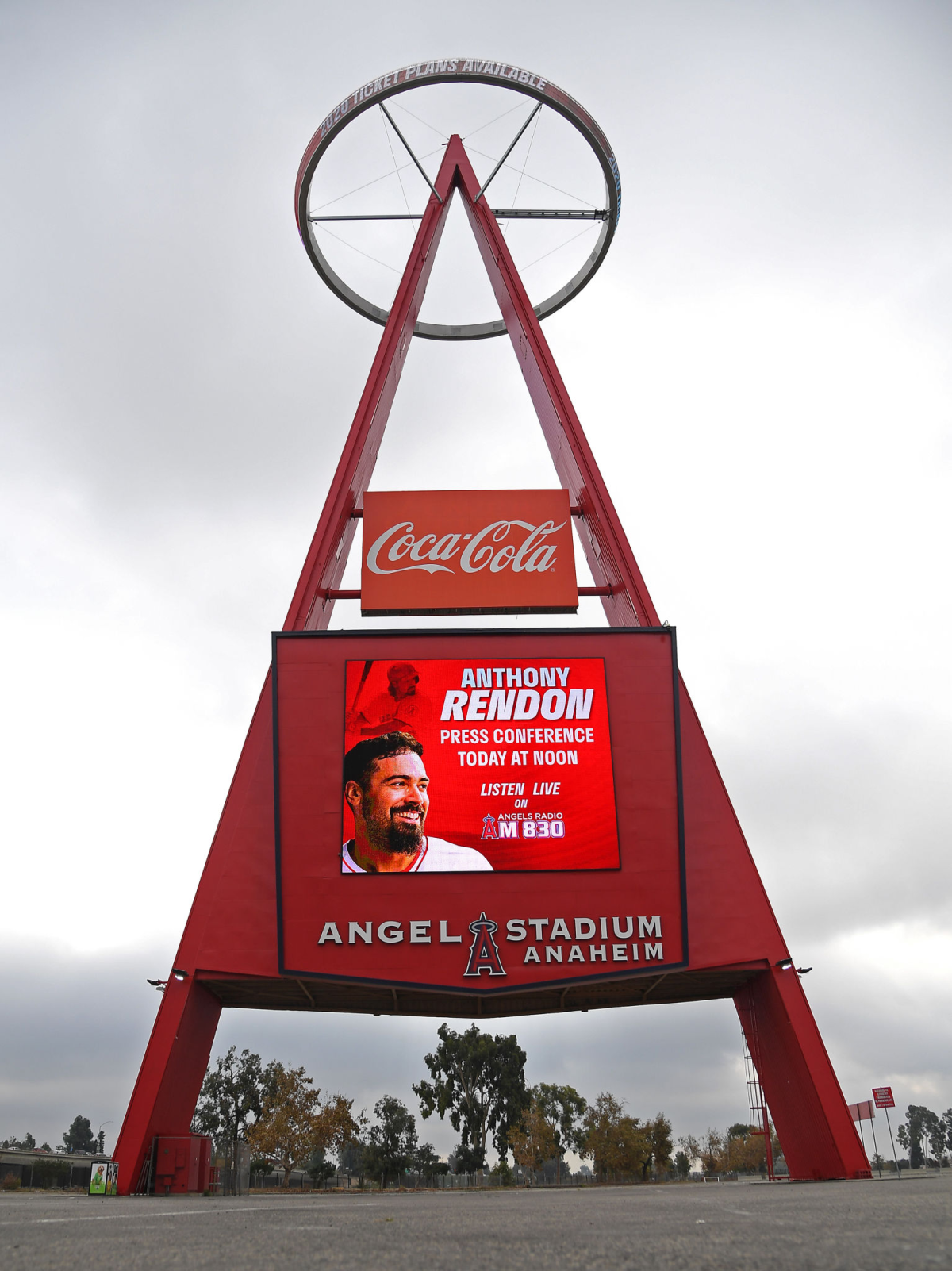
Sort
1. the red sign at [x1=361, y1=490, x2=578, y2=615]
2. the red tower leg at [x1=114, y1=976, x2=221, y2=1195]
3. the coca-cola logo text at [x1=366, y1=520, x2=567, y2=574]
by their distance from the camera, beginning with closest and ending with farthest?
1. the red tower leg at [x1=114, y1=976, x2=221, y2=1195]
2. the red sign at [x1=361, y1=490, x2=578, y2=615]
3. the coca-cola logo text at [x1=366, y1=520, x2=567, y2=574]

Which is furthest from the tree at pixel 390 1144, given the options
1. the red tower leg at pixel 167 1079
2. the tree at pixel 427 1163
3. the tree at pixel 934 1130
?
the tree at pixel 934 1130

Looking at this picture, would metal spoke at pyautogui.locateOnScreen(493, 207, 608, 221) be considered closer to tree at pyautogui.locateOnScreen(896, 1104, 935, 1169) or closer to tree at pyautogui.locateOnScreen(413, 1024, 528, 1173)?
tree at pyautogui.locateOnScreen(413, 1024, 528, 1173)

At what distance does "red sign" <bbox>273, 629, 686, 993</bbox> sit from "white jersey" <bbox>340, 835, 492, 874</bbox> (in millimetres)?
36

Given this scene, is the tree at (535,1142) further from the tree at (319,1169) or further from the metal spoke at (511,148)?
the metal spoke at (511,148)

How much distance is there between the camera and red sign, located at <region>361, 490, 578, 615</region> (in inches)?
965

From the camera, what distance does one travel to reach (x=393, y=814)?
20.9m

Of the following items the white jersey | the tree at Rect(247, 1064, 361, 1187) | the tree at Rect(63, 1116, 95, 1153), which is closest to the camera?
the white jersey

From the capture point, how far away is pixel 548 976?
64.5ft

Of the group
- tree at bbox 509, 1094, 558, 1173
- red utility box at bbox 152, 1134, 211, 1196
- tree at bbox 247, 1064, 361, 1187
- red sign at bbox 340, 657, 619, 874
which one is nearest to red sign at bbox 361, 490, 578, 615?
red sign at bbox 340, 657, 619, 874

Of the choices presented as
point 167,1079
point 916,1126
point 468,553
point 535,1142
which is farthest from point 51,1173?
point 916,1126

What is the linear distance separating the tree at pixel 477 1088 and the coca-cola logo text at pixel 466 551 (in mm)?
46675

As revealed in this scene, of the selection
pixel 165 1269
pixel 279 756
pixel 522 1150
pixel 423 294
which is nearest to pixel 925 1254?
pixel 165 1269

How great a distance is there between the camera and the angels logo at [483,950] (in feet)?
64.1

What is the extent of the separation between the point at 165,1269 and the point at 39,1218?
5.50 m
